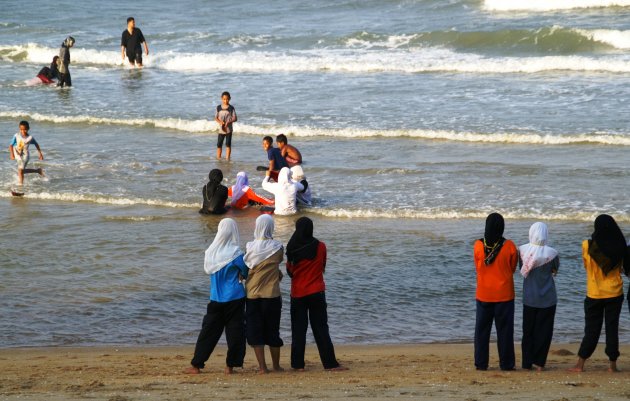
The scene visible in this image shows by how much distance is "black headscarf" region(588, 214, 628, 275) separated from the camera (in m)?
7.85

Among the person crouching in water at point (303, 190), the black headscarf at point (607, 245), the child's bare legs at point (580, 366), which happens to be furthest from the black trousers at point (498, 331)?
the person crouching in water at point (303, 190)

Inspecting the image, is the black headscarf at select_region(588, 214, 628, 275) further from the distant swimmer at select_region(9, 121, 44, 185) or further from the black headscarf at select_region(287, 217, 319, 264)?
the distant swimmer at select_region(9, 121, 44, 185)

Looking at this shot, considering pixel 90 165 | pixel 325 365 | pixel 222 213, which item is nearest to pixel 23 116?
pixel 90 165

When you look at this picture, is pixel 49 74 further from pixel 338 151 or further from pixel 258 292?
pixel 258 292

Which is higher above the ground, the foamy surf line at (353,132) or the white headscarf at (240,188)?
the foamy surf line at (353,132)

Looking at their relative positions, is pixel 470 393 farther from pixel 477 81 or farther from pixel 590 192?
pixel 477 81

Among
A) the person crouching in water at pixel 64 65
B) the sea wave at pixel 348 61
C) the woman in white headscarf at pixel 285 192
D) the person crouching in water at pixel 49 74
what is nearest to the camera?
the woman in white headscarf at pixel 285 192

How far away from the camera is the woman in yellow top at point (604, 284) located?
26.0ft

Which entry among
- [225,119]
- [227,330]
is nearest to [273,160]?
[225,119]

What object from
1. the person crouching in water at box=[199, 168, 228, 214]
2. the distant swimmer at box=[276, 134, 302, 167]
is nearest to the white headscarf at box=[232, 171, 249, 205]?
the person crouching in water at box=[199, 168, 228, 214]

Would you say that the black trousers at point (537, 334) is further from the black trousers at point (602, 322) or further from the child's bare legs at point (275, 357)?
the child's bare legs at point (275, 357)

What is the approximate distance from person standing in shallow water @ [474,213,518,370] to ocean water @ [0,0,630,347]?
132cm

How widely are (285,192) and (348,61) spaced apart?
14444 mm

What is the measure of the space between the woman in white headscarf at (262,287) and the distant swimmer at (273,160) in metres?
6.82
